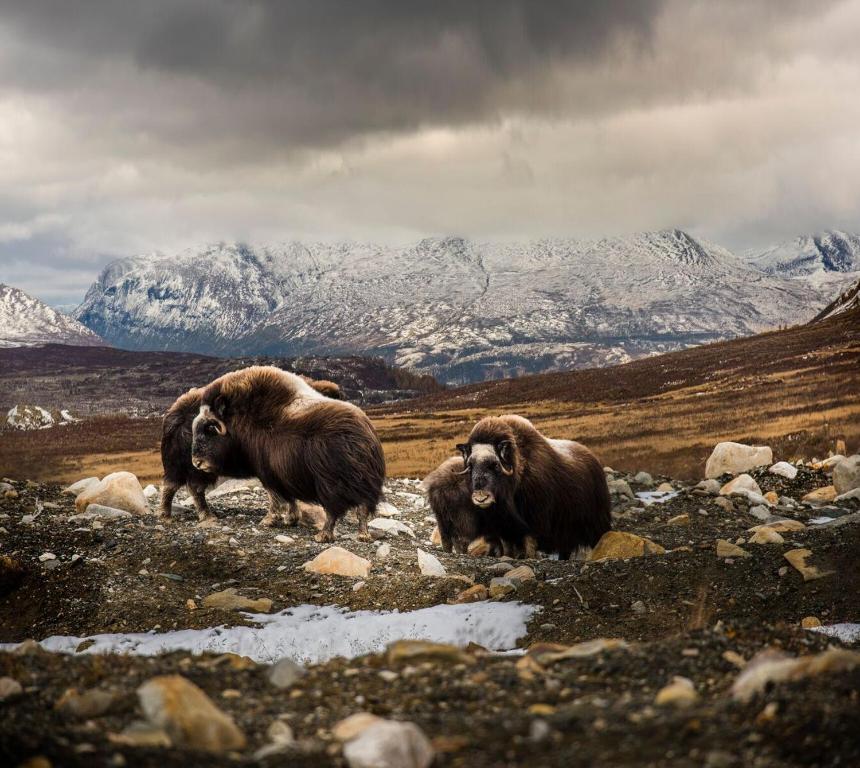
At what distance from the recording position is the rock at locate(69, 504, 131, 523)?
16.4 metres

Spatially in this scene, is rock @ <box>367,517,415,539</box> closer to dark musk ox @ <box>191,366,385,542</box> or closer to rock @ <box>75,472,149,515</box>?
dark musk ox @ <box>191,366,385,542</box>

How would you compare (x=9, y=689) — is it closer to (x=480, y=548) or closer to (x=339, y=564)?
(x=339, y=564)

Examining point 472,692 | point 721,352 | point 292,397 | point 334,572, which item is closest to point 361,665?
point 472,692

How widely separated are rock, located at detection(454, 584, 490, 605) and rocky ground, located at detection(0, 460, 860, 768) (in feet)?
0.46

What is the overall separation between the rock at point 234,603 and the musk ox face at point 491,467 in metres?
4.66

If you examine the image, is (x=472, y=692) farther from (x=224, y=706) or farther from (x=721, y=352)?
(x=721, y=352)

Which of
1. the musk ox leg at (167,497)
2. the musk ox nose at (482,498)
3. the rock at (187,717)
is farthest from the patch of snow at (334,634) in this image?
the musk ox leg at (167,497)

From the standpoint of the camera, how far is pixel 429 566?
1322cm

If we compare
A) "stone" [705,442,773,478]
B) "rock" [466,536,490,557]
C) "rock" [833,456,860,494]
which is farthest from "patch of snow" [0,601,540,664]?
"stone" [705,442,773,478]

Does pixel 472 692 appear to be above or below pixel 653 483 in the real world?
above

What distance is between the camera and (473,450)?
591 inches

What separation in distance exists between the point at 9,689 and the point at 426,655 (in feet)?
10.8

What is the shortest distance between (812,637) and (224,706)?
5.23m

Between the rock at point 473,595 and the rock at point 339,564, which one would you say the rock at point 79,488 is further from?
the rock at point 473,595
